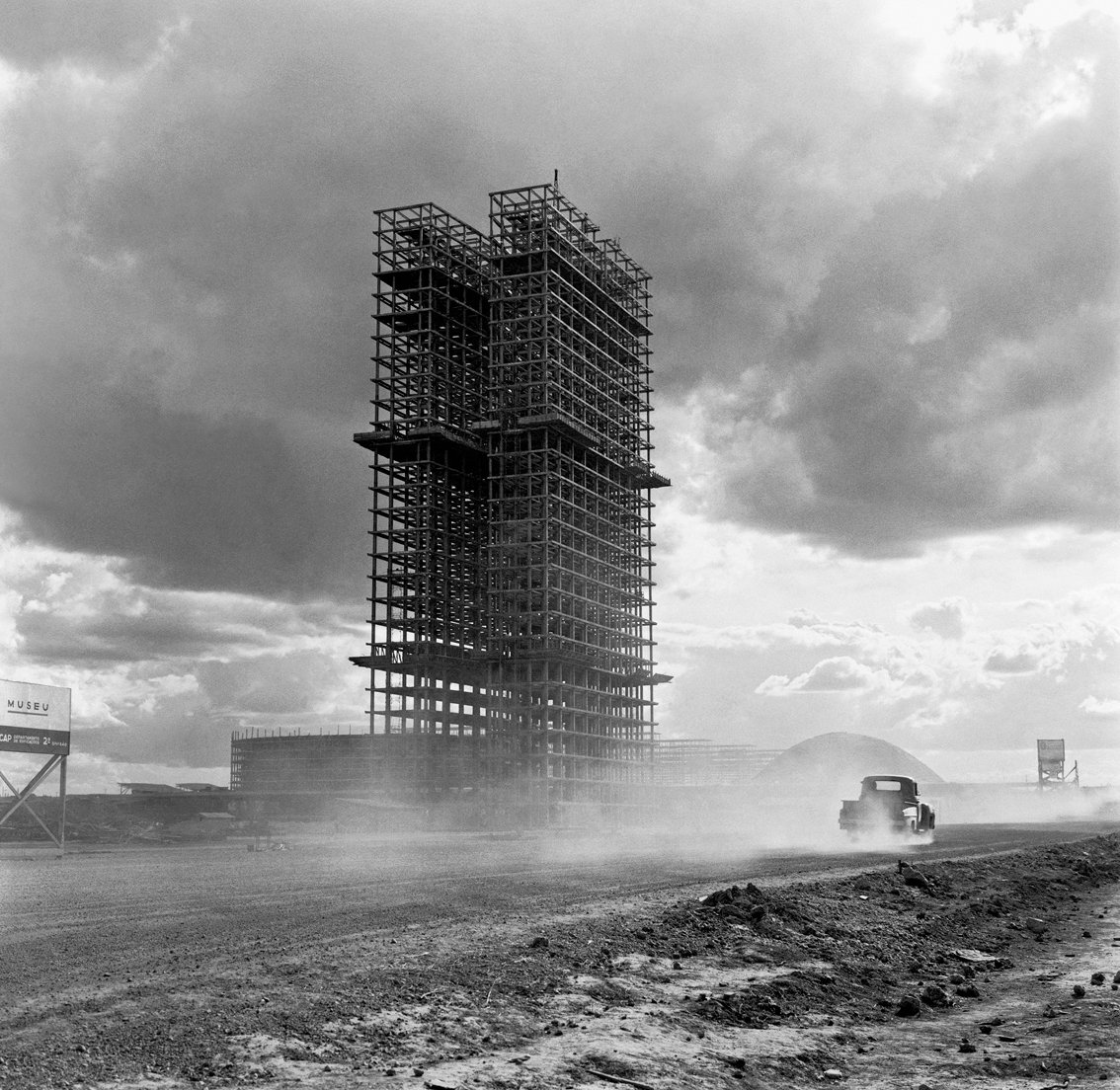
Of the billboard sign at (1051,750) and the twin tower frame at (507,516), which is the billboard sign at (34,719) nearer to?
the twin tower frame at (507,516)

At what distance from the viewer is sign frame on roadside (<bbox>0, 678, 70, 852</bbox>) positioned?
162ft

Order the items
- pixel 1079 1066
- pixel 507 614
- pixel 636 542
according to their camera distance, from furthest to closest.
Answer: pixel 636 542, pixel 507 614, pixel 1079 1066

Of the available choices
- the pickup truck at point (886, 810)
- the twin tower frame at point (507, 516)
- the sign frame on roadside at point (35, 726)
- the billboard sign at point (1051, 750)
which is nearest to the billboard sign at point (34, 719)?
the sign frame on roadside at point (35, 726)

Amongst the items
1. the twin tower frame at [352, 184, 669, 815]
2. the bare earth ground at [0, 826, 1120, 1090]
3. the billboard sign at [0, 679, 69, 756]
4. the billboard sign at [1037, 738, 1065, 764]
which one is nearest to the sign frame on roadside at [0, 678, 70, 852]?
the billboard sign at [0, 679, 69, 756]

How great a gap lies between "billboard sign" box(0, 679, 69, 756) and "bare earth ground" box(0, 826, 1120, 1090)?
2395cm

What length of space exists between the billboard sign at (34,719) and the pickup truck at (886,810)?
33709 millimetres

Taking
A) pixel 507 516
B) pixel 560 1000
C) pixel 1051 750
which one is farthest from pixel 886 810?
pixel 1051 750

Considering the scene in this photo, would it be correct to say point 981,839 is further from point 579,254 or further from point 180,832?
point 579,254

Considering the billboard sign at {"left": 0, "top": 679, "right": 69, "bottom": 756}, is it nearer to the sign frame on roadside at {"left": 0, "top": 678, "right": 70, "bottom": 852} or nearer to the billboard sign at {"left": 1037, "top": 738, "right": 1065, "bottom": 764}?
the sign frame on roadside at {"left": 0, "top": 678, "right": 70, "bottom": 852}

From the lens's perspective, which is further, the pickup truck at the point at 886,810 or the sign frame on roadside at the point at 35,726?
the pickup truck at the point at 886,810

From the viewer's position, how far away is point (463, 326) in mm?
142000

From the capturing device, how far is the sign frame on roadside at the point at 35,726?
49.5 m

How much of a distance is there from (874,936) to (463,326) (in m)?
122

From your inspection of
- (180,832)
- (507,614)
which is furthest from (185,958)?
(507,614)
